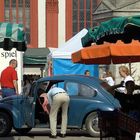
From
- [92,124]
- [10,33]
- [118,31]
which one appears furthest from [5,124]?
[118,31]

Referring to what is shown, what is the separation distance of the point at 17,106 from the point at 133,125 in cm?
684

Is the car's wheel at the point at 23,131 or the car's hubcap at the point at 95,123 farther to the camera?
the car's wheel at the point at 23,131

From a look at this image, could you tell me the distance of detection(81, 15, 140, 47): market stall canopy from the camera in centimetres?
825

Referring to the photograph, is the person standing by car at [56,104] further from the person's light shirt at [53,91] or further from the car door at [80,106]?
the car door at [80,106]

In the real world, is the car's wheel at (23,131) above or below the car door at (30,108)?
below

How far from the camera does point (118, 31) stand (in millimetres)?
8641

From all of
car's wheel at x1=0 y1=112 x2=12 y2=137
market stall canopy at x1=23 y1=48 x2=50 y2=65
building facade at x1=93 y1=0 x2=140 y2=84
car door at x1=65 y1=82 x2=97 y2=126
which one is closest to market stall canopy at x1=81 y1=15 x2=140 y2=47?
car door at x1=65 y1=82 x2=97 y2=126

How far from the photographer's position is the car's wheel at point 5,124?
1512cm

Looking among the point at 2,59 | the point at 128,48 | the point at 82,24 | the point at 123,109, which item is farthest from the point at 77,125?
the point at 82,24

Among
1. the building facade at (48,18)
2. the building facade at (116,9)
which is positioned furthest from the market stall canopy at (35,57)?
the building facade at (116,9)

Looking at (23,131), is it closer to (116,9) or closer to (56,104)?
(56,104)

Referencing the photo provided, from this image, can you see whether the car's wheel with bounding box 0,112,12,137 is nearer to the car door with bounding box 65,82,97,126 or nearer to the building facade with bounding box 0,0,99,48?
the car door with bounding box 65,82,97,126

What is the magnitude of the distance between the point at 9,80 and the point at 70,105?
10.9ft

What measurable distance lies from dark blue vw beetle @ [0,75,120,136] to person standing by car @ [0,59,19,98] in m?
2.26
